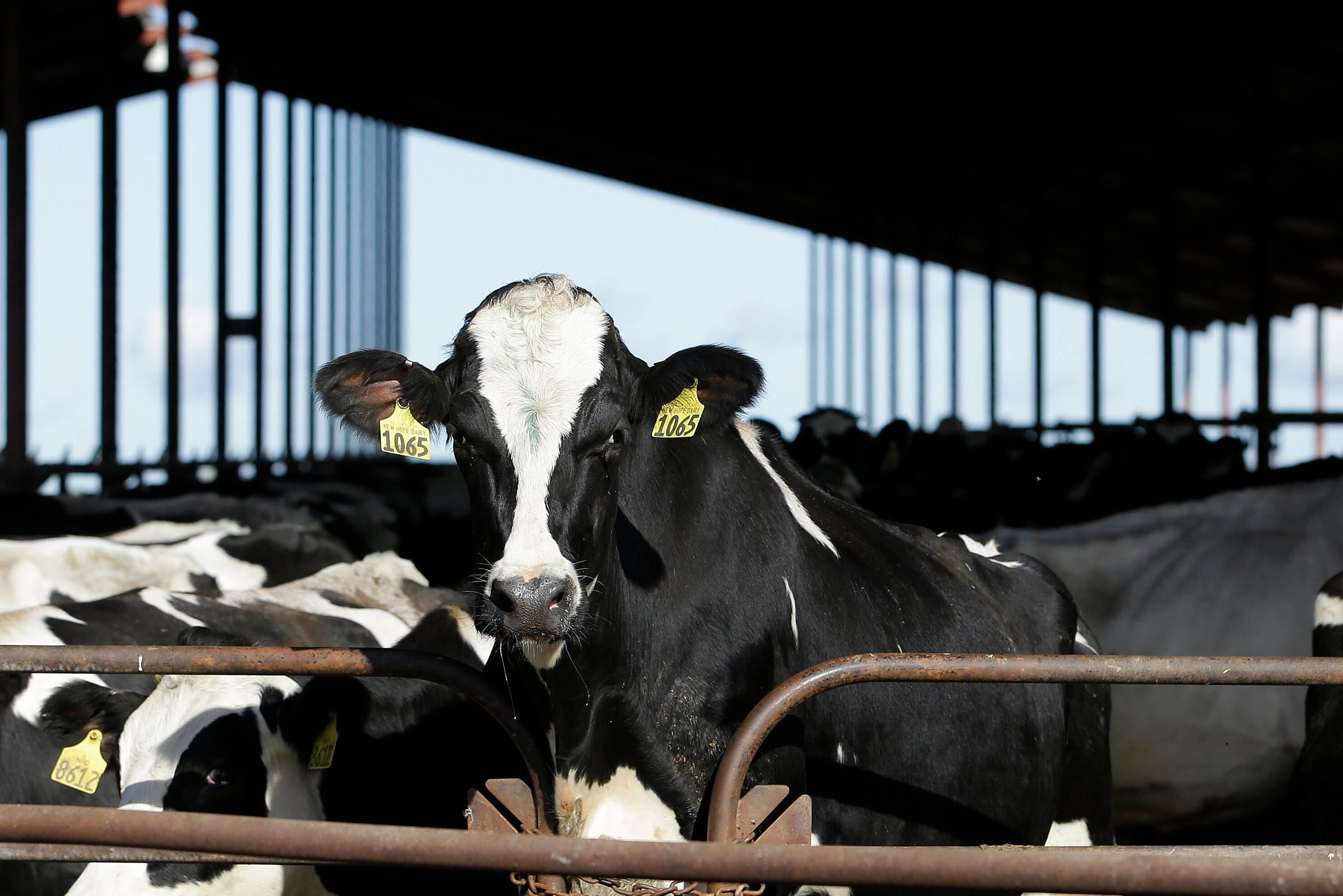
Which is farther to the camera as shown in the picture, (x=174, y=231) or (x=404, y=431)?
(x=174, y=231)

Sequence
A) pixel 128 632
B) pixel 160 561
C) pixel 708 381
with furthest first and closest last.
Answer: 1. pixel 160 561
2. pixel 128 632
3. pixel 708 381

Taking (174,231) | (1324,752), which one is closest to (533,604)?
(1324,752)

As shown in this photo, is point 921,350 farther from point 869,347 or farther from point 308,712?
point 308,712

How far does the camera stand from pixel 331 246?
25531 mm

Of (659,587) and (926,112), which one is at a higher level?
(926,112)

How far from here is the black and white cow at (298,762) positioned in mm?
3666

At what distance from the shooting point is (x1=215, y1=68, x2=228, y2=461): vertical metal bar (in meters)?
16.7

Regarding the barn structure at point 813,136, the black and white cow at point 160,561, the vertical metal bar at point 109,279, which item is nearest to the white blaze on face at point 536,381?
the black and white cow at point 160,561

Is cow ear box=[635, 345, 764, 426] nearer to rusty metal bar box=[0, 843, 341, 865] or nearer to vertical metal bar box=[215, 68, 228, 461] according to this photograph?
rusty metal bar box=[0, 843, 341, 865]

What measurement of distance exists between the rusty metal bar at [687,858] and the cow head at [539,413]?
25.1 inches

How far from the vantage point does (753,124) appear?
2200cm

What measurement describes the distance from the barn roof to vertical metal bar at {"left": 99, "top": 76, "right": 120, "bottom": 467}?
296 centimetres

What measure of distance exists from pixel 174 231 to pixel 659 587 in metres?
13.3

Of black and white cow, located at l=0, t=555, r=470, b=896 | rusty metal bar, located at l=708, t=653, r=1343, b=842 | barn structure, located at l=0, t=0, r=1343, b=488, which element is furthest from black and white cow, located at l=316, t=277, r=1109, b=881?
barn structure, located at l=0, t=0, r=1343, b=488
